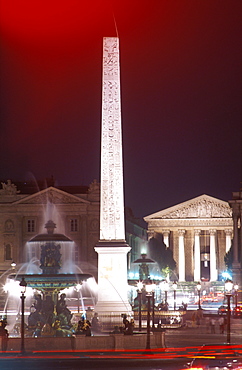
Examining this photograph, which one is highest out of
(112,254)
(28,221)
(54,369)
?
(28,221)

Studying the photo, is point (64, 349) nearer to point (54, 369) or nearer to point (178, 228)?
point (54, 369)

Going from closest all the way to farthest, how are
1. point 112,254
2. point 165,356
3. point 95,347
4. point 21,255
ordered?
point 165,356 → point 95,347 → point 112,254 → point 21,255

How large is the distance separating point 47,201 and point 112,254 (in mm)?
63891

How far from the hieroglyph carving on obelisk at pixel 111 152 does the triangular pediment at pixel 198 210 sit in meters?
96.4

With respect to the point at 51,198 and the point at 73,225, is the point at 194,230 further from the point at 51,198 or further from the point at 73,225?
the point at 51,198

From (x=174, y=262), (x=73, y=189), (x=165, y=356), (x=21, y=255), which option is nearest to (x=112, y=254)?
(x=165, y=356)

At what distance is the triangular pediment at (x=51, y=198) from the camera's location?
10962 cm

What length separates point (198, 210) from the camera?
14338cm

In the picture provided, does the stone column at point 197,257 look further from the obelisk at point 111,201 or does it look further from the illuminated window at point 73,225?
the obelisk at point 111,201

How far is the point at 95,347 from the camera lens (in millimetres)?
30703

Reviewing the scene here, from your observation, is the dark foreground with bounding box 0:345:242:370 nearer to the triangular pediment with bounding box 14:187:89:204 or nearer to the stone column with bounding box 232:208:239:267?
the stone column with bounding box 232:208:239:267

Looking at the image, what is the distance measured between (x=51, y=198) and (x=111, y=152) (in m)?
65.0

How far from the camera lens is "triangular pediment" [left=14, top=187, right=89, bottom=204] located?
110m

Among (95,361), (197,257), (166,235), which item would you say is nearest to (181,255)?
(197,257)
